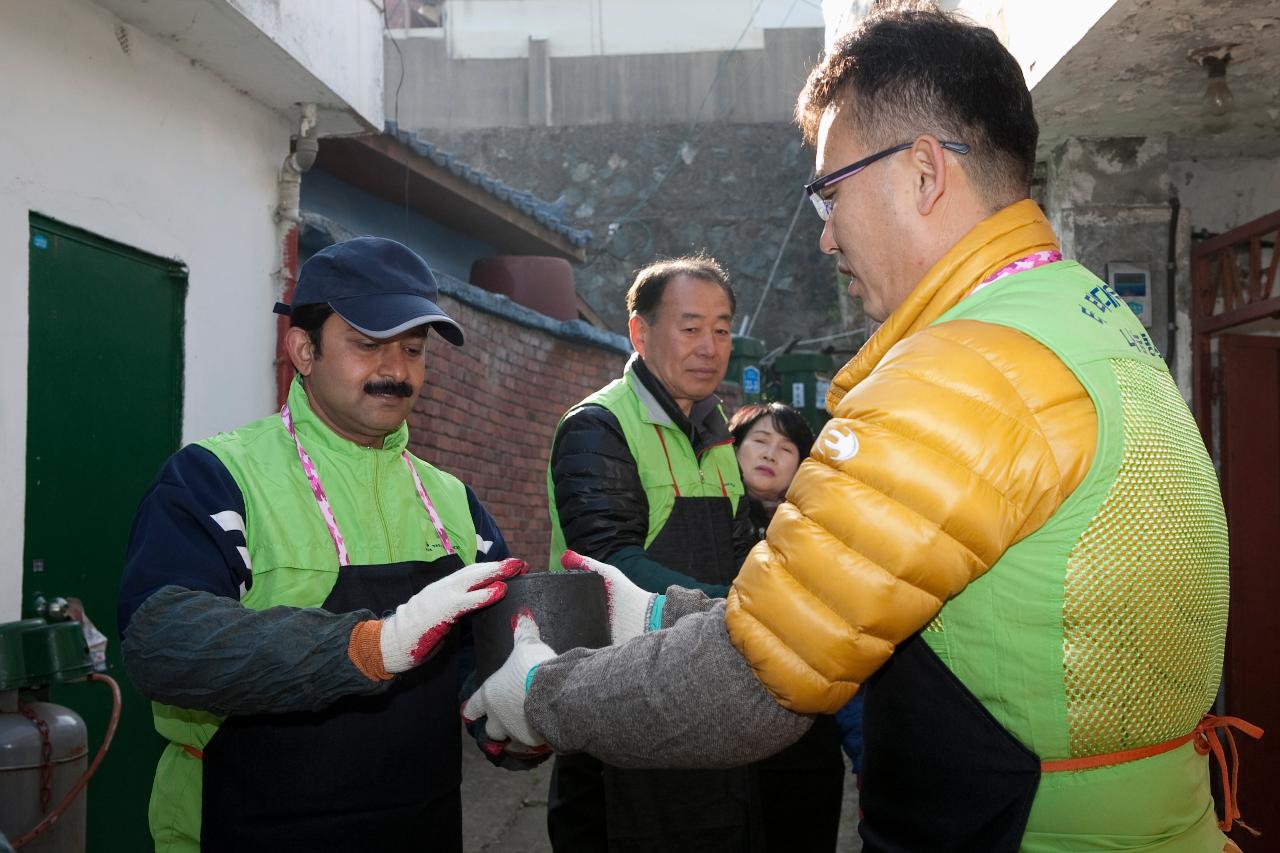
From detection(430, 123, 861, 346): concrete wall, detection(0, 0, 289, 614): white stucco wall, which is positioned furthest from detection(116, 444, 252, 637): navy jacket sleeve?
detection(430, 123, 861, 346): concrete wall

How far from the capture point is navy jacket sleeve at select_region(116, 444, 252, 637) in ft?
7.29

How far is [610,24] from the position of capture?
2112 centimetres

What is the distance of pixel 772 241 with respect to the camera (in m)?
20.0

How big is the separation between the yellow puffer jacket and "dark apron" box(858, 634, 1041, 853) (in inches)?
4.3

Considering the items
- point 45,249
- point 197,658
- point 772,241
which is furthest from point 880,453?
Answer: point 772,241

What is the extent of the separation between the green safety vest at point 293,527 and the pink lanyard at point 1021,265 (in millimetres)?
1440

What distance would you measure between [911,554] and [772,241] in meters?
19.0

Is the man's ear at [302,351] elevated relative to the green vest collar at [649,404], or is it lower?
elevated

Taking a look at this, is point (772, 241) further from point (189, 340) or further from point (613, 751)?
point (613, 751)

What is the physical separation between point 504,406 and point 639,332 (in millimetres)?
6124

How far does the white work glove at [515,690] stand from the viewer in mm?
1912

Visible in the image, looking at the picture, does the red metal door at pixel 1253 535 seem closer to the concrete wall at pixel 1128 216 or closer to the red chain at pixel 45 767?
Result: the concrete wall at pixel 1128 216

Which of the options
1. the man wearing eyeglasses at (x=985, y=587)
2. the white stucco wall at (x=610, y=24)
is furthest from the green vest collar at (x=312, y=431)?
the white stucco wall at (x=610, y=24)

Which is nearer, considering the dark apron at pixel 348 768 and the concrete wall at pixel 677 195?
the dark apron at pixel 348 768
